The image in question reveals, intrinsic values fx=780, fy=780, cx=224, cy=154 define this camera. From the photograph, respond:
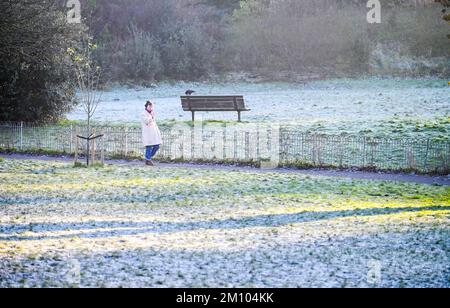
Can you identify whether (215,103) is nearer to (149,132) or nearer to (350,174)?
(149,132)

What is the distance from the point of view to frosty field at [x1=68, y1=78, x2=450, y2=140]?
2450 centimetres

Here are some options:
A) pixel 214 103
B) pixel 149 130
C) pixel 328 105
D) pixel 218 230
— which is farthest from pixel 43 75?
pixel 218 230

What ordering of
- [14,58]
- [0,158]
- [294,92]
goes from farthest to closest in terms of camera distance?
[294,92]
[14,58]
[0,158]

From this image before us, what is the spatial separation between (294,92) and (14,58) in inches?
719

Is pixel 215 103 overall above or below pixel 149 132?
above

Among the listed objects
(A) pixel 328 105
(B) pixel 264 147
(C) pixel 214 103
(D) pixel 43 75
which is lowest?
(B) pixel 264 147

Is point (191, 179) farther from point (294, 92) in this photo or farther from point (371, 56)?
point (371, 56)

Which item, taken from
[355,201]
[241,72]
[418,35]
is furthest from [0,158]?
[418,35]

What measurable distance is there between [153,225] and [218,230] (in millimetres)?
1115

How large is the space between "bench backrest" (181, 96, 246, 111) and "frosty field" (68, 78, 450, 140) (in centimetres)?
59

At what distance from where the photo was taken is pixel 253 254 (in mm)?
10414

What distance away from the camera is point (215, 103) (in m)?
27.5

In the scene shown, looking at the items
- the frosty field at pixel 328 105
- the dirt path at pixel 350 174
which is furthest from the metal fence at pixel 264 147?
the frosty field at pixel 328 105

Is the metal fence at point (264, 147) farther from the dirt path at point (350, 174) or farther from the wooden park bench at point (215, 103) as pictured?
the wooden park bench at point (215, 103)
